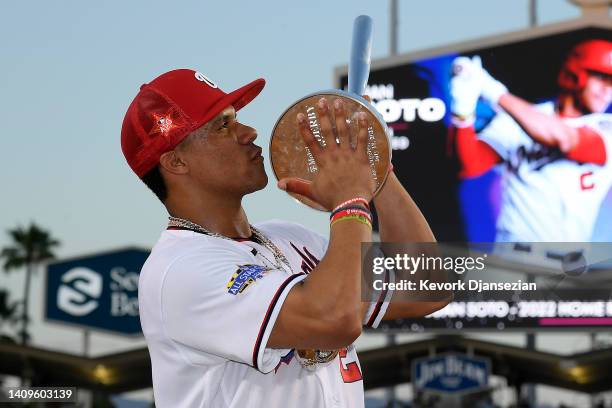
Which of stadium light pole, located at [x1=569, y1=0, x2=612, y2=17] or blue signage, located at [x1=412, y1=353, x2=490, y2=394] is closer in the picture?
stadium light pole, located at [x1=569, y1=0, x2=612, y2=17]

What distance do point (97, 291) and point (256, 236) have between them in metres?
27.2

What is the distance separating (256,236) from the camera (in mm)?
3691

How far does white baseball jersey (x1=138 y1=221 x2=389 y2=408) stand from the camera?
307 centimetres

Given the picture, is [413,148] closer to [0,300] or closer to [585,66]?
[585,66]

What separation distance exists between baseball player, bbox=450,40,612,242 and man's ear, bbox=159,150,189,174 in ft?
43.7

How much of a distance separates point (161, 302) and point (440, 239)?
526 inches

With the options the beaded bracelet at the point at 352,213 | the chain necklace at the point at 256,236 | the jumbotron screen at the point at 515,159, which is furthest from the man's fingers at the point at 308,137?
the jumbotron screen at the point at 515,159

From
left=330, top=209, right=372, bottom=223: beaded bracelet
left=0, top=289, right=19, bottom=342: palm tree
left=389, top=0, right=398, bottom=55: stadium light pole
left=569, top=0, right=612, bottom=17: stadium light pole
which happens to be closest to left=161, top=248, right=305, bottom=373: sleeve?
left=330, top=209, right=372, bottom=223: beaded bracelet

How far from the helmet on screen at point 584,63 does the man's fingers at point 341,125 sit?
45.4 feet

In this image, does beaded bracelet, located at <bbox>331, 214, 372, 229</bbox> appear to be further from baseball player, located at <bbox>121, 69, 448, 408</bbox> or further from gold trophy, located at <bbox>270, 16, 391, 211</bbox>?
gold trophy, located at <bbox>270, 16, 391, 211</bbox>

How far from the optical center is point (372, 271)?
12.6ft

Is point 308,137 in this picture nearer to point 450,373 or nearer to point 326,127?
point 326,127

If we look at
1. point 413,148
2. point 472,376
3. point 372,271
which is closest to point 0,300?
point 472,376

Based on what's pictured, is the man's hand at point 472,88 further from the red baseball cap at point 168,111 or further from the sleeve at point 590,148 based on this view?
the red baseball cap at point 168,111
